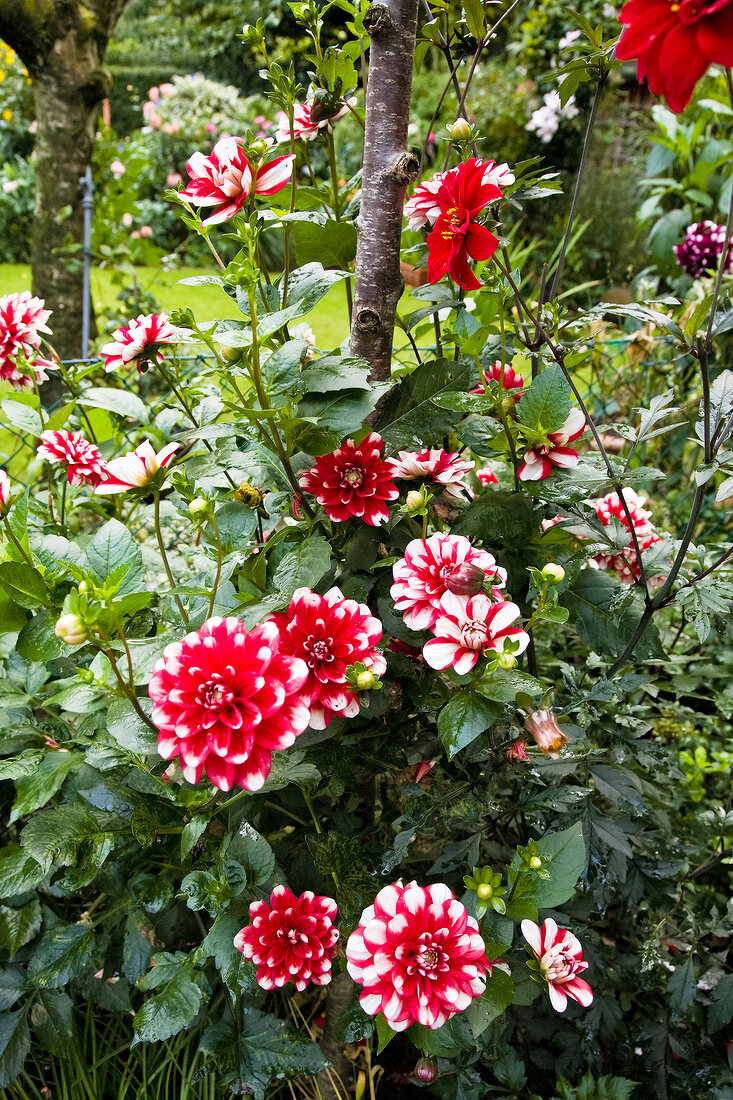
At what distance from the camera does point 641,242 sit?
5293 millimetres

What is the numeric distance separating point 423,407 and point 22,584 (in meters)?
0.43

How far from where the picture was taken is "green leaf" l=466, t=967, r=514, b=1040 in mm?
636

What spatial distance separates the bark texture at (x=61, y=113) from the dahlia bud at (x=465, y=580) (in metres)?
2.15

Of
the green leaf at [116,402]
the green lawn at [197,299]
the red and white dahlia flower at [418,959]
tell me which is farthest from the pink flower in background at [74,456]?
the green lawn at [197,299]

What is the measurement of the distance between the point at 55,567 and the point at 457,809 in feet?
1.65

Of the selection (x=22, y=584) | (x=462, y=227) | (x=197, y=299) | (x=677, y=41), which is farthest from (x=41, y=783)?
(x=197, y=299)

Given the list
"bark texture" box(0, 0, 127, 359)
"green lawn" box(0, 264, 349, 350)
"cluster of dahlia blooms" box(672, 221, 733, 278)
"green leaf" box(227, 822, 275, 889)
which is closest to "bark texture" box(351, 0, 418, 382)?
"green leaf" box(227, 822, 275, 889)

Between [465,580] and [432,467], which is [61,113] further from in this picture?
[465,580]

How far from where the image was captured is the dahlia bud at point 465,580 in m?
0.64

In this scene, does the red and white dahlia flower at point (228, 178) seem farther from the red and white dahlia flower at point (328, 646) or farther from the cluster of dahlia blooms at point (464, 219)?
the red and white dahlia flower at point (328, 646)

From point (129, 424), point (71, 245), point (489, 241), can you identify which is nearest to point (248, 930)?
point (489, 241)

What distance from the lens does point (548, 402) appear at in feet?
2.53

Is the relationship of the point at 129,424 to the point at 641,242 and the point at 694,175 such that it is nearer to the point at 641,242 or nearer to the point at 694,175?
the point at 694,175

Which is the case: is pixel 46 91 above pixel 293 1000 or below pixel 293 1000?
above
